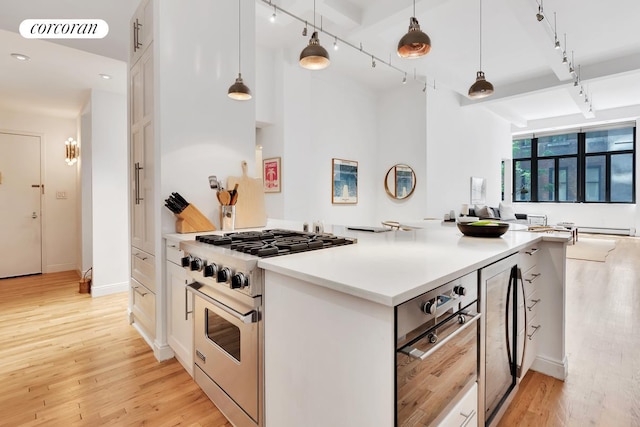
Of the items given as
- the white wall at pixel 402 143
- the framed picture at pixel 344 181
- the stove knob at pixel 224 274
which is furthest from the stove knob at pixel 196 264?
the white wall at pixel 402 143

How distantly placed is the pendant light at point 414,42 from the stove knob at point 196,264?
1806mm

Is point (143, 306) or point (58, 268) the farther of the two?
point (58, 268)

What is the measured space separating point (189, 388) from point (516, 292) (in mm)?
2014

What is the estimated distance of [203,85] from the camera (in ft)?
8.39

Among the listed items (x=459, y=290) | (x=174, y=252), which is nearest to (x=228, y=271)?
(x=174, y=252)

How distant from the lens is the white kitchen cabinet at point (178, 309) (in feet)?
6.68

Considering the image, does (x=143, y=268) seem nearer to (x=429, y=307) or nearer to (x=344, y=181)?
(x=429, y=307)

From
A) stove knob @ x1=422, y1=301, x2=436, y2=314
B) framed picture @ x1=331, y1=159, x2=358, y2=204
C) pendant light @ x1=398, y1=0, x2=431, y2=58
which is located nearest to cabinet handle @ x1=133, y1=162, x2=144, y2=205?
pendant light @ x1=398, y1=0, x2=431, y2=58

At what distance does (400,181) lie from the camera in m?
6.77

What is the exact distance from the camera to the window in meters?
9.73

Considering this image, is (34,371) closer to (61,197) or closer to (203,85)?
(203,85)

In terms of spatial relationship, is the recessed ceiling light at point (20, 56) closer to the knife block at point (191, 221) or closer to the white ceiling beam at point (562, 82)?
the knife block at point (191, 221)

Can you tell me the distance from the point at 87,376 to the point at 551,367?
3.07 metres

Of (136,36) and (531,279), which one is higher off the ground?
(136,36)
